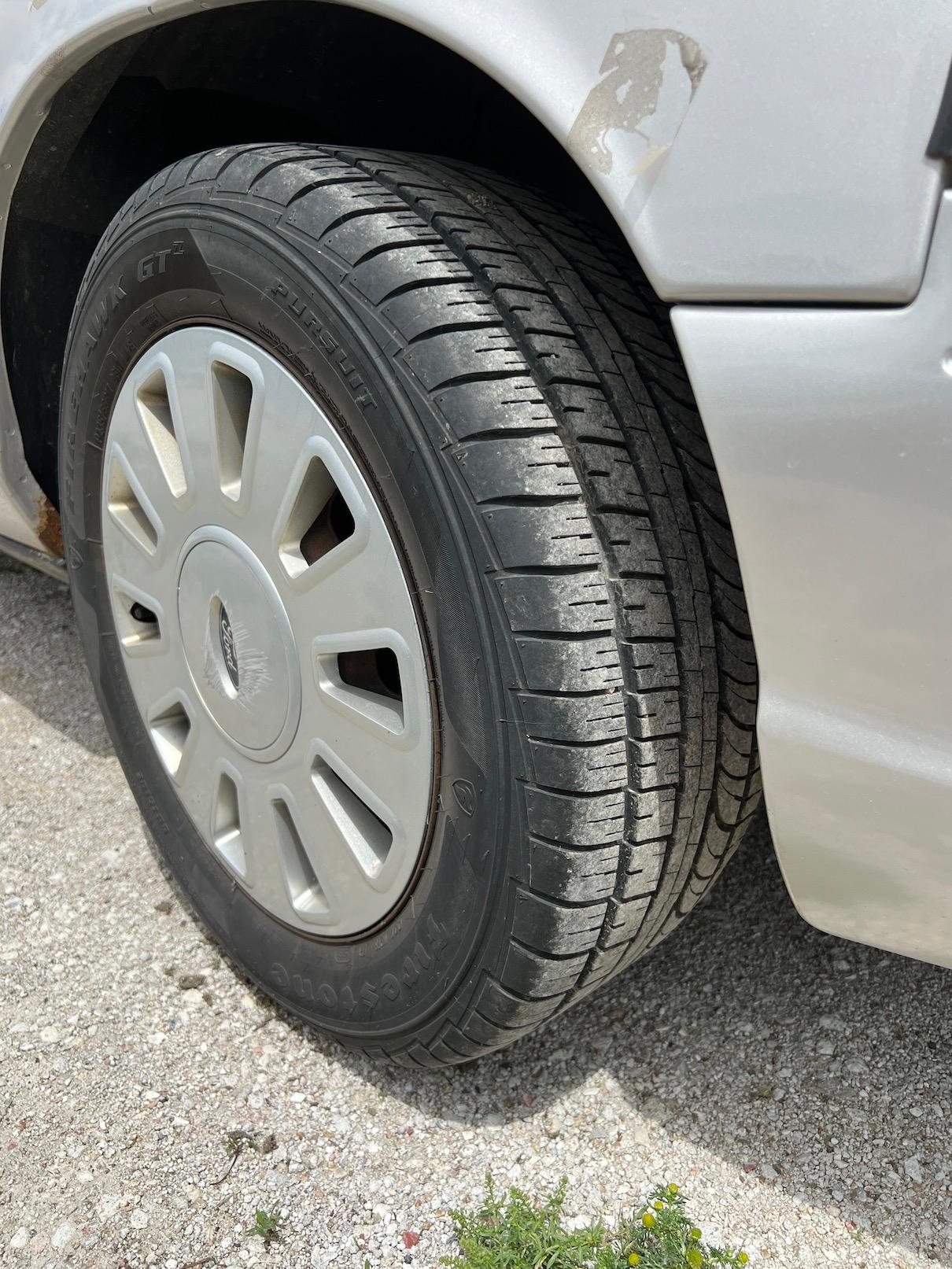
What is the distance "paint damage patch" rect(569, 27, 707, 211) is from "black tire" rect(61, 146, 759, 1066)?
0.72ft

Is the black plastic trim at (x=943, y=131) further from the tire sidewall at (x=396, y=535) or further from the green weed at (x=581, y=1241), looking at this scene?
the green weed at (x=581, y=1241)

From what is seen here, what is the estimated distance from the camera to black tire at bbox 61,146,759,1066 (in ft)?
3.47

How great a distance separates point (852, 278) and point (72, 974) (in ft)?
5.00

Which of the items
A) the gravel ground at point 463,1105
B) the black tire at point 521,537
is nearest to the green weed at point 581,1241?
the gravel ground at point 463,1105

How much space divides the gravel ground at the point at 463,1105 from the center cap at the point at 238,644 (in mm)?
477

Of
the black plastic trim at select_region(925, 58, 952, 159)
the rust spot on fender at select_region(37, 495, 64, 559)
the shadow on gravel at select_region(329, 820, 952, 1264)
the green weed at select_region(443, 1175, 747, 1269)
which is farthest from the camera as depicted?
the rust spot on fender at select_region(37, 495, 64, 559)

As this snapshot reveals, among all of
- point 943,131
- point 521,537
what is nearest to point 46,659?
point 521,537

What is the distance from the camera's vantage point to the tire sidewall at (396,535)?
1.10 m

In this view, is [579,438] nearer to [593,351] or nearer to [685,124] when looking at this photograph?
[593,351]

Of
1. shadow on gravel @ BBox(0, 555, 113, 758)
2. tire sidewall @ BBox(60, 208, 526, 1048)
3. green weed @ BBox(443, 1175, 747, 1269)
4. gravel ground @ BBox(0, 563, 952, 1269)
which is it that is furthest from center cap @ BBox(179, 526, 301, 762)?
shadow on gravel @ BBox(0, 555, 113, 758)

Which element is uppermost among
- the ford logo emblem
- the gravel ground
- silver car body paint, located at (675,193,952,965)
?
silver car body paint, located at (675,193,952,965)

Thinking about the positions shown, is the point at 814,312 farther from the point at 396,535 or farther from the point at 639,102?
the point at 396,535

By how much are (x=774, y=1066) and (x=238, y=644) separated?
0.95 meters

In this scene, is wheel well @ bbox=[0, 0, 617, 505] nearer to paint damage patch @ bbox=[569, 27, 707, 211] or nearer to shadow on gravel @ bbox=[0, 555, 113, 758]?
paint damage patch @ bbox=[569, 27, 707, 211]
